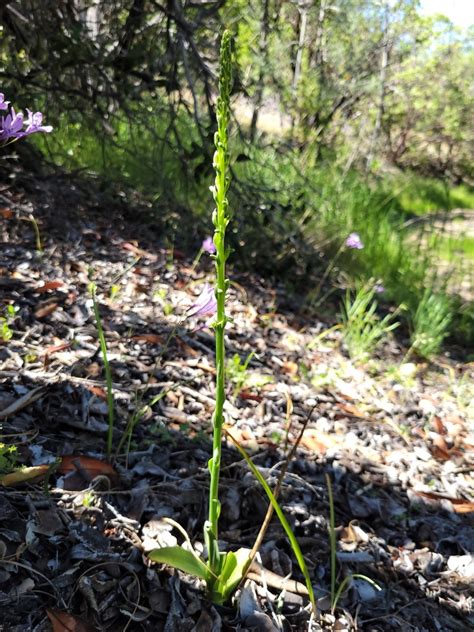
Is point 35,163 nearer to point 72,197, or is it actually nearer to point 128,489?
point 72,197

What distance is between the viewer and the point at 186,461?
1651 mm

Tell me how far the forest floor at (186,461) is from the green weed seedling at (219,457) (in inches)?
3.4

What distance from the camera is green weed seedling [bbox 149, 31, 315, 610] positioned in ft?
3.10

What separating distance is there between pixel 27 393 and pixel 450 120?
37.2 feet

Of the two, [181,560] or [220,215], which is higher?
[220,215]

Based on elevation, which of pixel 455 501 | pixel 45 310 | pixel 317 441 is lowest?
pixel 455 501

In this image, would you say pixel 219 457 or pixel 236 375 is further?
pixel 236 375

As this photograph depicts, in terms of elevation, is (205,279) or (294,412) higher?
(205,279)

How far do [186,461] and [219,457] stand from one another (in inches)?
22.9

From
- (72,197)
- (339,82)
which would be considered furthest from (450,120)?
(72,197)

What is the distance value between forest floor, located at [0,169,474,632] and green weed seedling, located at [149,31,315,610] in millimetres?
87

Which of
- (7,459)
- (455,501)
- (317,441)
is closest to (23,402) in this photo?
(7,459)

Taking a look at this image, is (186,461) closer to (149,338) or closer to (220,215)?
(149,338)

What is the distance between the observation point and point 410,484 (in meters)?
1.92
